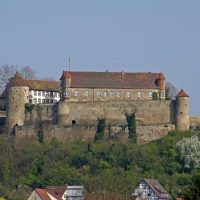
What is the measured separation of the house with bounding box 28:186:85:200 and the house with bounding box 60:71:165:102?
11.5 metres

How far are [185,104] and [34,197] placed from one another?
656 inches

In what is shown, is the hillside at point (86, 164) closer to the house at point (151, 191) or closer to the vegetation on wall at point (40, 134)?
the vegetation on wall at point (40, 134)

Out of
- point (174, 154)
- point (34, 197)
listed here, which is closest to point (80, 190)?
point (34, 197)

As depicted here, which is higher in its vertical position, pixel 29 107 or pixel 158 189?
pixel 29 107

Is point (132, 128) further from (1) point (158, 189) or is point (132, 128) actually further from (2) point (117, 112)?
(1) point (158, 189)

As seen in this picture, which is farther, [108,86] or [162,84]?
[162,84]

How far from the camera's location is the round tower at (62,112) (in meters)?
67.1

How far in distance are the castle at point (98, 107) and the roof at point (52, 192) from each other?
26.2 ft

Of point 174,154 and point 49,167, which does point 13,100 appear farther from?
point 174,154

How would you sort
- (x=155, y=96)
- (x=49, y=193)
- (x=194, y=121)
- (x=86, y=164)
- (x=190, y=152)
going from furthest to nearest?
(x=155, y=96) < (x=194, y=121) < (x=190, y=152) < (x=86, y=164) < (x=49, y=193)

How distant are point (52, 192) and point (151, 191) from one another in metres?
5.88

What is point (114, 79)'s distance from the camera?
231 ft

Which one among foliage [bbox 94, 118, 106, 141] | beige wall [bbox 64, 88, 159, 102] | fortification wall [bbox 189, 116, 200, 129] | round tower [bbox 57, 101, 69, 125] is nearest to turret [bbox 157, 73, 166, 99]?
beige wall [bbox 64, 88, 159, 102]

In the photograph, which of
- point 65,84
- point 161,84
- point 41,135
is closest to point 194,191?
point 41,135
